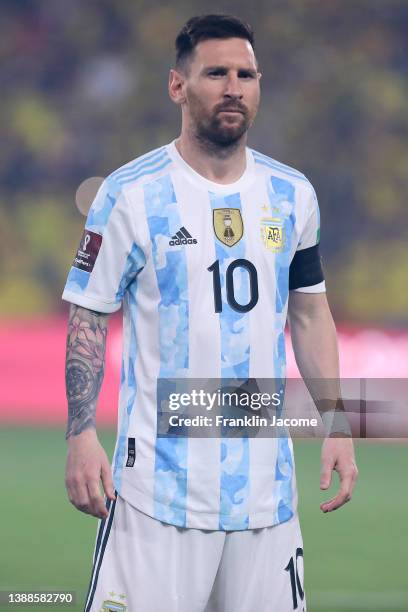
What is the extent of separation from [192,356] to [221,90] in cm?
66

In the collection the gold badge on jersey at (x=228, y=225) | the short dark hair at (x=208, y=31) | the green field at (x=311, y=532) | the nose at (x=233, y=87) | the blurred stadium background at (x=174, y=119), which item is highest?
the blurred stadium background at (x=174, y=119)

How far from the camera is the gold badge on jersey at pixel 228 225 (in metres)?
2.99

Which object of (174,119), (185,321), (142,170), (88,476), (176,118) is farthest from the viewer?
(176,118)

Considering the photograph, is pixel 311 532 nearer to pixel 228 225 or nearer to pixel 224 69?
pixel 228 225

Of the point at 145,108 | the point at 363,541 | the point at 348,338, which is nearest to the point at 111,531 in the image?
the point at 363,541

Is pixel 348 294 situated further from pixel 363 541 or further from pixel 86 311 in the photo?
pixel 86 311

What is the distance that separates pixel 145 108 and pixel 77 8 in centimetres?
203

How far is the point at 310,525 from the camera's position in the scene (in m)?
7.17

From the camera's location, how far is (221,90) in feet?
9.69

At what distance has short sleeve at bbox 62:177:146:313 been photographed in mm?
2934

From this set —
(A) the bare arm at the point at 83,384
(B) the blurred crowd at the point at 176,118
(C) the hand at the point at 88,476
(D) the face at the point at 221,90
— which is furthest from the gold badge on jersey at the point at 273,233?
(B) the blurred crowd at the point at 176,118

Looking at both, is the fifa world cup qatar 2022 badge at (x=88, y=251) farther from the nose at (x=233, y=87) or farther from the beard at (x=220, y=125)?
the nose at (x=233, y=87)

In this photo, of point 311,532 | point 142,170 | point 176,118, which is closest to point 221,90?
point 142,170

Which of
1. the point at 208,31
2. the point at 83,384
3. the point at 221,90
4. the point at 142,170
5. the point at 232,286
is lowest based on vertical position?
the point at 83,384
